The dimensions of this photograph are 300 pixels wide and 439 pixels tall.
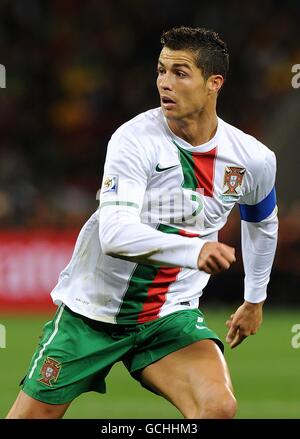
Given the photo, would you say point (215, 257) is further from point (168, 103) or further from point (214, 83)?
point (214, 83)

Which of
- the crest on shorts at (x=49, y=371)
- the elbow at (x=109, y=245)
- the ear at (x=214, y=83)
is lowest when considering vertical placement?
the crest on shorts at (x=49, y=371)

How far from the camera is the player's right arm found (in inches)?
162

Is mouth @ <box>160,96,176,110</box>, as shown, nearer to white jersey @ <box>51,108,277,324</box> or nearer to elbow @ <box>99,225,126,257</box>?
white jersey @ <box>51,108,277,324</box>

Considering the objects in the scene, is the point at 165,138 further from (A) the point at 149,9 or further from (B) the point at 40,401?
(A) the point at 149,9

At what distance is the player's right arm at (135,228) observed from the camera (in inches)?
162

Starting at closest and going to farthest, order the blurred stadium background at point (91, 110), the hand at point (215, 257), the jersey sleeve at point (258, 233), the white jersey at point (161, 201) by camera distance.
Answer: the hand at point (215, 257) → the white jersey at point (161, 201) → the jersey sleeve at point (258, 233) → the blurred stadium background at point (91, 110)

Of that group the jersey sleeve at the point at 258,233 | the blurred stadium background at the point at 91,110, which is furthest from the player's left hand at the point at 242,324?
the blurred stadium background at the point at 91,110

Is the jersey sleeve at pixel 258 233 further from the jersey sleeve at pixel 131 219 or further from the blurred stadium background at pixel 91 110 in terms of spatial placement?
the blurred stadium background at pixel 91 110

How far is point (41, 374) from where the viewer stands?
4816 millimetres

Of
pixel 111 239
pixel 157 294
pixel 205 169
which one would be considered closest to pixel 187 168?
pixel 205 169

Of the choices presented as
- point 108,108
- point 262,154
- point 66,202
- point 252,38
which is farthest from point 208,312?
point 262,154

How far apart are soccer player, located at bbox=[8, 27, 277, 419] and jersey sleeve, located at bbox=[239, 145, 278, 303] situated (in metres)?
0.12

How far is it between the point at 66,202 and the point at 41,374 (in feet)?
35.0

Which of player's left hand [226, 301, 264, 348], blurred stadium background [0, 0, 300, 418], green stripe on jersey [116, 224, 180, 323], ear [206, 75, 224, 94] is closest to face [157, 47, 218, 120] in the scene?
ear [206, 75, 224, 94]
